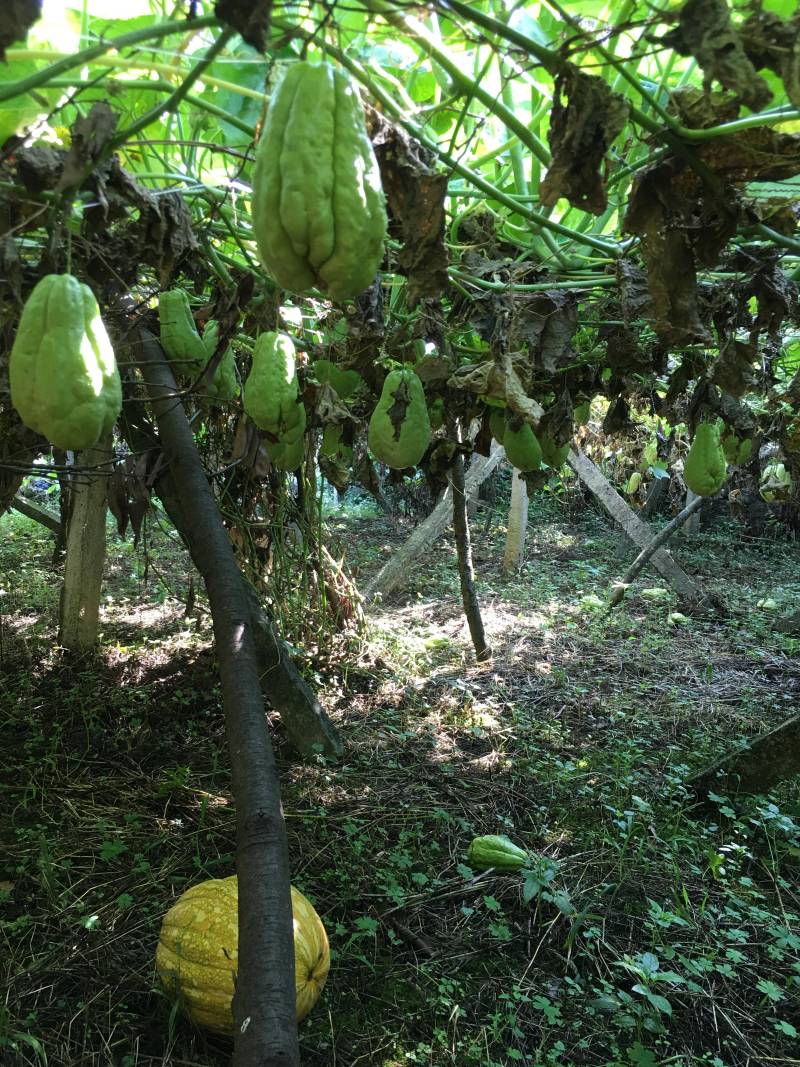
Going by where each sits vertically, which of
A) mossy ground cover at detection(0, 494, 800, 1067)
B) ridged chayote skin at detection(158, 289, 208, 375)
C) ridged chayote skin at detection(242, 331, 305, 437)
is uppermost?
ridged chayote skin at detection(158, 289, 208, 375)

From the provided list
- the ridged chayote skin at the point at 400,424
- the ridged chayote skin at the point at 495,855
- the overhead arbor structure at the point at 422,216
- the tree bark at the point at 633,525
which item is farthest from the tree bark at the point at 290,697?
the tree bark at the point at 633,525

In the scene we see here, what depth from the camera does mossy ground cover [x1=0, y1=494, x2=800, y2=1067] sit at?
2391 mm

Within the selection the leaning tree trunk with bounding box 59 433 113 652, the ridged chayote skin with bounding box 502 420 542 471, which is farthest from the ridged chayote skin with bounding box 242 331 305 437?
the leaning tree trunk with bounding box 59 433 113 652

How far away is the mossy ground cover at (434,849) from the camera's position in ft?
7.84

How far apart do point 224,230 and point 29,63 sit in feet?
2.38

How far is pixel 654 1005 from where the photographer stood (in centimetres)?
248

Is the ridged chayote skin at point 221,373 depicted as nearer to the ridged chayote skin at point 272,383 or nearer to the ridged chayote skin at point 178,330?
the ridged chayote skin at point 178,330

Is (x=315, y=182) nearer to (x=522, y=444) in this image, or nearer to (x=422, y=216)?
(x=422, y=216)

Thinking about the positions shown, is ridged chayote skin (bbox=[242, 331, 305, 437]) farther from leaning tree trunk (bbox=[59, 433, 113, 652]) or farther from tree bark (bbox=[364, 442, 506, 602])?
tree bark (bbox=[364, 442, 506, 602])

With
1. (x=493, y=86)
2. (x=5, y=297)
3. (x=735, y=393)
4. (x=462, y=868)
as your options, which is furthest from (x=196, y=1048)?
(x=493, y=86)

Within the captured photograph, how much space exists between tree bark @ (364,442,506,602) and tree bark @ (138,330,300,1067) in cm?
452

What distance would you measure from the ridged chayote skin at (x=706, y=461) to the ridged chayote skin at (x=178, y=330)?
1740 mm

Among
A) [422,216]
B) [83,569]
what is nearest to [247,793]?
[422,216]

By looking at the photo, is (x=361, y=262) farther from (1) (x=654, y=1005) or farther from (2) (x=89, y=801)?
(2) (x=89, y=801)
